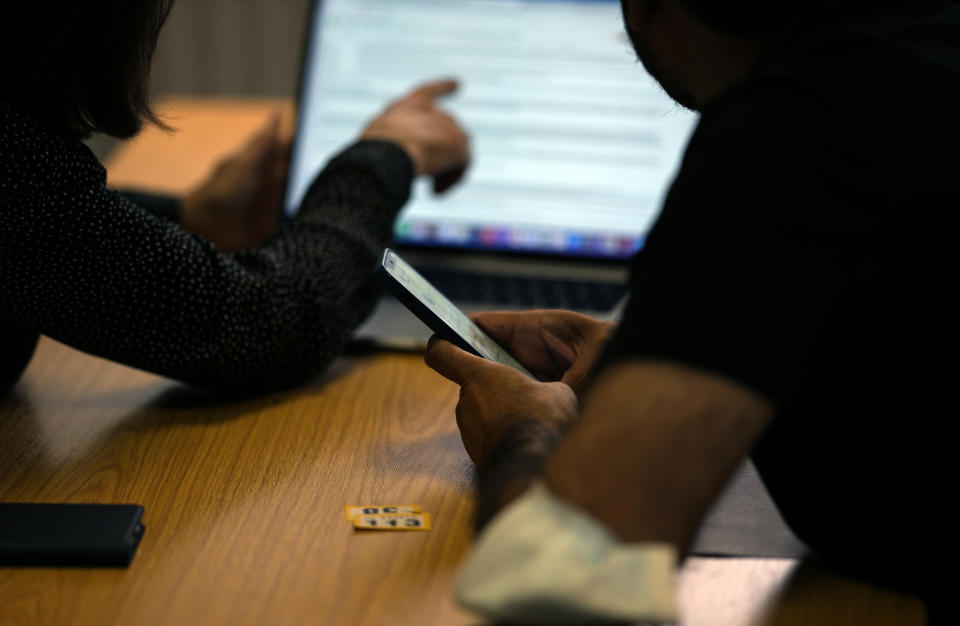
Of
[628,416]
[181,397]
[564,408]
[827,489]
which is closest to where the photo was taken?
[628,416]

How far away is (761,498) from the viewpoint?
28.6 inches

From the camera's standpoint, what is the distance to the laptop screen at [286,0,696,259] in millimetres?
1220

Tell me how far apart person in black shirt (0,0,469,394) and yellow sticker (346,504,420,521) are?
21 cm

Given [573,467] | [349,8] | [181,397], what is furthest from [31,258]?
[349,8]

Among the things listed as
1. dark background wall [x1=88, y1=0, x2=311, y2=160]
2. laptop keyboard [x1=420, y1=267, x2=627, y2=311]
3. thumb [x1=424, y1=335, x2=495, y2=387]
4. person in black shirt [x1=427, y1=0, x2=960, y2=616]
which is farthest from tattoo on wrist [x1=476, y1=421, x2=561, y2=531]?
dark background wall [x1=88, y1=0, x2=311, y2=160]

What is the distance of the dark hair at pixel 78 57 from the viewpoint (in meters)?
0.72

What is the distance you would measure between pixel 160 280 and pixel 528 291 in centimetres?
51

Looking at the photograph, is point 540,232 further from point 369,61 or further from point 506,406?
point 506,406

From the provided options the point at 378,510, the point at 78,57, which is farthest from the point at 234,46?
the point at 378,510

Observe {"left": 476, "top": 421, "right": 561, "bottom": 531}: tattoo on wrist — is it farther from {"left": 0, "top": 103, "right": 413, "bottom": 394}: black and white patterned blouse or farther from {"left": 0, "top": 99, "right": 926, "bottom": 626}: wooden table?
{"left": 0, "top": 103, "right": 413, "bottom": 394}: black and white patterned blouse

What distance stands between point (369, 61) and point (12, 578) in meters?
0.87

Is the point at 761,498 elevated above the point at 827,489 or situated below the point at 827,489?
below

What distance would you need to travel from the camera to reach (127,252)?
0.75 metres

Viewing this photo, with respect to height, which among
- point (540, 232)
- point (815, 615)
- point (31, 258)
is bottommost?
point (540, 232)
